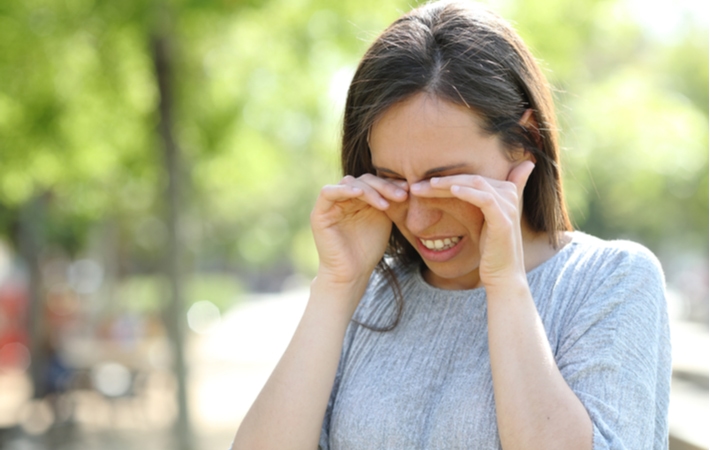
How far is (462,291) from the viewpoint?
209cm

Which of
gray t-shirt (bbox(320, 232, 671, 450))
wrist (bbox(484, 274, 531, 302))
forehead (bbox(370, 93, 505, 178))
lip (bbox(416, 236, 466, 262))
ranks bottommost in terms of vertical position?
gray t-shirt (bbox(320, 232, 671, 450))

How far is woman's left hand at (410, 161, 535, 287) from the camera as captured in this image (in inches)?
68.9

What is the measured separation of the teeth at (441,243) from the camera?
78.7 inches

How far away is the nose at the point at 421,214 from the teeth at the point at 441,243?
0.05 m

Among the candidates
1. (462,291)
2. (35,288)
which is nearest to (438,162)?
(462,291)

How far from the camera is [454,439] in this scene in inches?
69.1

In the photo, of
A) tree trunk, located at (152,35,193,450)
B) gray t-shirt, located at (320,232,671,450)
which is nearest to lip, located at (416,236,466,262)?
gray t-shirt, located at (320,232,671,450)

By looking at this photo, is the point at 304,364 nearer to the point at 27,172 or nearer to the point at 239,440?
the point at 239,440

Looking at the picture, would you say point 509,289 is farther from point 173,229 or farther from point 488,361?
point 173,229

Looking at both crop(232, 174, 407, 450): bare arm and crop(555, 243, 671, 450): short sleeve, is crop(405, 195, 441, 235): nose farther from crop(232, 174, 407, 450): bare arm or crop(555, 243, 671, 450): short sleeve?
crop(555, 243, 671, 450): short sleeve

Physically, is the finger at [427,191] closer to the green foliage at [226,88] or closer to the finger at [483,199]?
the finger at [483,199]

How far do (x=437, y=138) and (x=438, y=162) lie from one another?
6cm

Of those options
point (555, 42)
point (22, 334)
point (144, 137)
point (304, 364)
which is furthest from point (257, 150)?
point (22, 334)

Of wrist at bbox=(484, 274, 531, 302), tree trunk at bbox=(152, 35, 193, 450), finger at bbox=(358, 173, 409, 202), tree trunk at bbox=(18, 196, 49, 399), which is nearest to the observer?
wrist at bbox=(484, 274, 531, 302)
